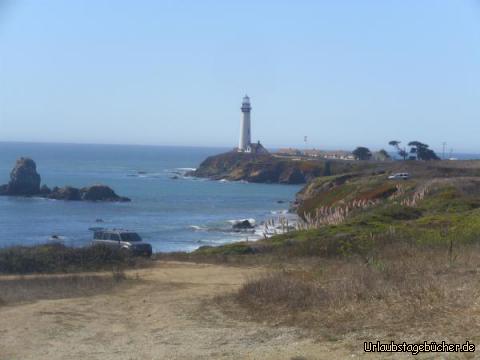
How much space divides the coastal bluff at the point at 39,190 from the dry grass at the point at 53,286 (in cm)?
6122

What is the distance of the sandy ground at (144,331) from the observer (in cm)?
1050

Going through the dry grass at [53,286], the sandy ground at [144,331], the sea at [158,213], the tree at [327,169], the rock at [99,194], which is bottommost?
the sea at [158,213]

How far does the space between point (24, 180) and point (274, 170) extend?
1824 inches

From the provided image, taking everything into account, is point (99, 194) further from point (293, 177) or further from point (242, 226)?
point (293, 177)

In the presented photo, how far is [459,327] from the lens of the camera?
10133mm

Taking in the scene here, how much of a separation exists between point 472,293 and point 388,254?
6938mm

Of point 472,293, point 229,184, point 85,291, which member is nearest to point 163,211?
point 229,184

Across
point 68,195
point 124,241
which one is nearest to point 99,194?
point 68,195

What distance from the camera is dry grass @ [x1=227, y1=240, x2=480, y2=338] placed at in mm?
10883

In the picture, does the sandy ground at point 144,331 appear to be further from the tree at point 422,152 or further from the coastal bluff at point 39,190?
the tree at point 422,152

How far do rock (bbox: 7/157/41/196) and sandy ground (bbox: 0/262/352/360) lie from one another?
7199cm

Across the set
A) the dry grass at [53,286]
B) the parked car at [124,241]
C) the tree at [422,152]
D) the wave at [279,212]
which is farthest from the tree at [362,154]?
the dry grass at [53,286]

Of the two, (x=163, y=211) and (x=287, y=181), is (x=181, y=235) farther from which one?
(x=287, y=181)

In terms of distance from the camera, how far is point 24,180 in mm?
87062
